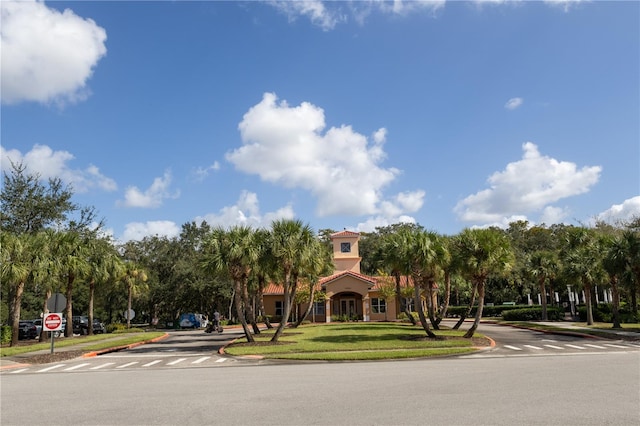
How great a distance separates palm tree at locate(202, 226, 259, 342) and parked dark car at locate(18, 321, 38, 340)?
2164 cm

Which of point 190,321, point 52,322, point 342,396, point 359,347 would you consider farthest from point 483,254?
point 190,321

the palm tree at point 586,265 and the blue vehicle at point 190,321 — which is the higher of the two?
the palm tree at point 586,265

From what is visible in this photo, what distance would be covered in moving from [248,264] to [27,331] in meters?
23.8

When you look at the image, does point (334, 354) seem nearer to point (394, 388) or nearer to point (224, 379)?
point (224, 379)

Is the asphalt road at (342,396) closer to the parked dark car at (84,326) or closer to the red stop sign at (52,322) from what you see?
the red stop sign at (52,322)

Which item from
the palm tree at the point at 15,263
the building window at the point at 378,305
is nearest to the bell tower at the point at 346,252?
the building window at the point at 378,305

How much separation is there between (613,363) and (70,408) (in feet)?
50.6

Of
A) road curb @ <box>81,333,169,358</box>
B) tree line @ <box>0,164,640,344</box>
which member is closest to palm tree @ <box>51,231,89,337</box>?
tree line @ <box>0,164,640,344</box>

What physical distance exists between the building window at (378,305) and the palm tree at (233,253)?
23.6 m

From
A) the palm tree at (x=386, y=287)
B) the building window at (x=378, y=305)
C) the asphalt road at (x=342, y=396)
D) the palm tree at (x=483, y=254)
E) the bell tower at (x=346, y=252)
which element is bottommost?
the asphalt road at (x=342, y=396)

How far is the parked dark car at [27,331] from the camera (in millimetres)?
36469

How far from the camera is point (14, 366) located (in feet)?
59.8

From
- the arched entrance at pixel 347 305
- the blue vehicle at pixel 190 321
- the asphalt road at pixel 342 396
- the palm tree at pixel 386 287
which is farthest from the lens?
the blue vehicle at pixel 190 321

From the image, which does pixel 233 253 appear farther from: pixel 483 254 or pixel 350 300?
pixel 350 300
